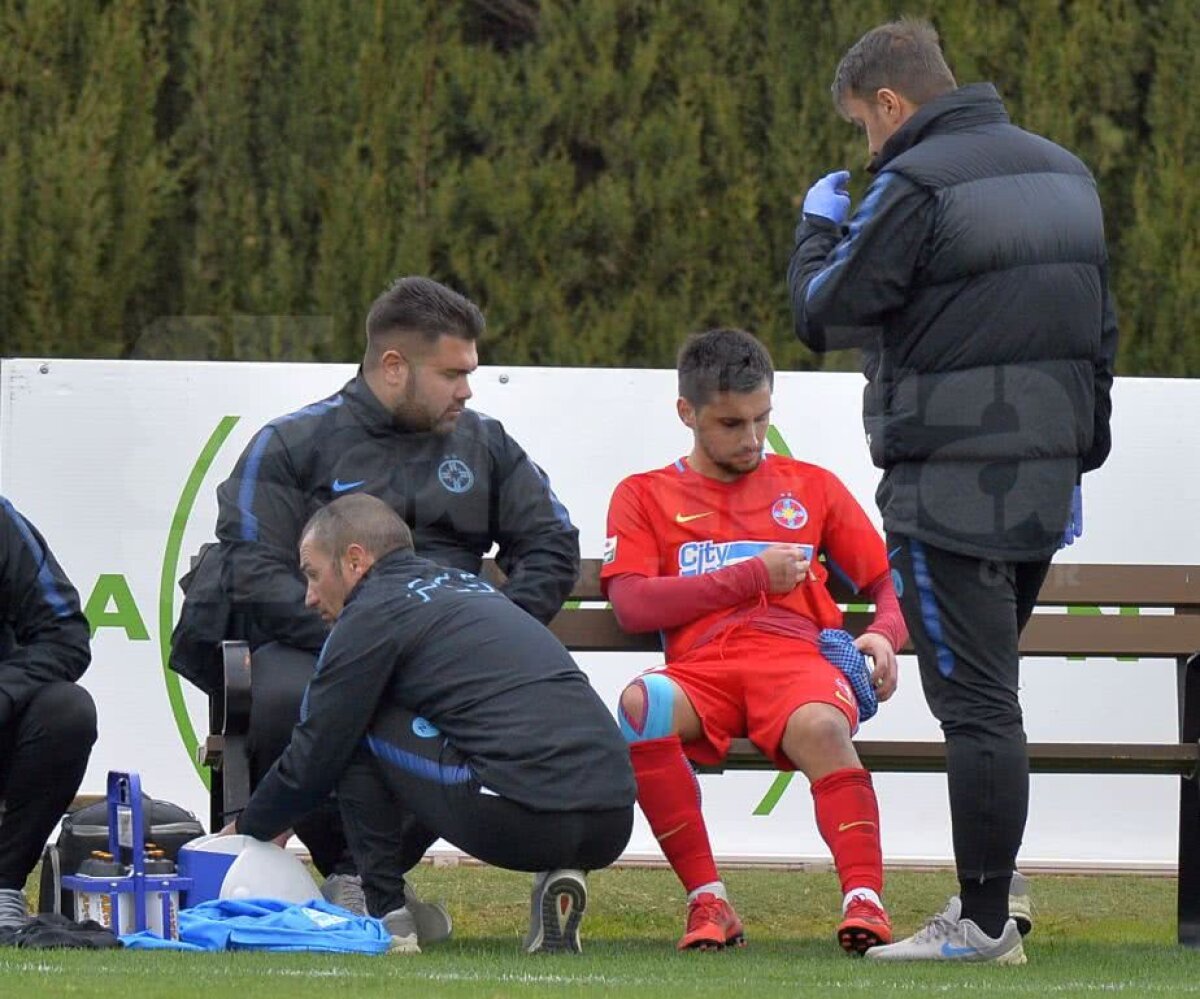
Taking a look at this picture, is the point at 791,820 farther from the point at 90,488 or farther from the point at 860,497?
the point at 90,488

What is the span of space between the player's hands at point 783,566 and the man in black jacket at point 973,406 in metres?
0.68

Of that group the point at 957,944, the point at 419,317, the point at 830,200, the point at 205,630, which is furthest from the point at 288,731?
the point at 830,200

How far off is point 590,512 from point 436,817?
2983 mm

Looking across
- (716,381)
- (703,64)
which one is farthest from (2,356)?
(716,381)

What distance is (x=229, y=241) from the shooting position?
353 inches

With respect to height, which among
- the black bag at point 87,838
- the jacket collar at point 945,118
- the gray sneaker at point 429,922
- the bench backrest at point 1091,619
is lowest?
the gray sneaker at point 429,922

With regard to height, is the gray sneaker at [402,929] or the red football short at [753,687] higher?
the red football short at [753,687]

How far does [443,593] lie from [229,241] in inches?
167

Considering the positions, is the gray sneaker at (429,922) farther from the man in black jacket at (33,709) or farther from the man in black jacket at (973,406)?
the man in black jacket at (973,406)

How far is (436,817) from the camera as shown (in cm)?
498

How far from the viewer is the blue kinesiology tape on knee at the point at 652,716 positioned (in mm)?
5305

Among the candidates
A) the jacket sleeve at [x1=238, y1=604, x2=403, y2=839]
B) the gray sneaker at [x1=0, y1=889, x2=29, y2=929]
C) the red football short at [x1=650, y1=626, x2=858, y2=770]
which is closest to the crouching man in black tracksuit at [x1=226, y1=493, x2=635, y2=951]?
the jacket sleeve at [x1=238, y1=604, x2=403, y2=839]

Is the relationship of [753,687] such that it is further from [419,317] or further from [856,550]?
[419,317]

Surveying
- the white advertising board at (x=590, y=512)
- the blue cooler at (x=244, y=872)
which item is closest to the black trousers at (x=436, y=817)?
the blue cooler at (x=244, y=872)
